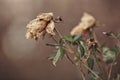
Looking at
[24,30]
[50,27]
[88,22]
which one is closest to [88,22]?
[88,22]

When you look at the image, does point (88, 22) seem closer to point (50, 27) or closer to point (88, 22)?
point (88, 22)

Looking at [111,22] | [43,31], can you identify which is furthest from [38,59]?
[43,31]

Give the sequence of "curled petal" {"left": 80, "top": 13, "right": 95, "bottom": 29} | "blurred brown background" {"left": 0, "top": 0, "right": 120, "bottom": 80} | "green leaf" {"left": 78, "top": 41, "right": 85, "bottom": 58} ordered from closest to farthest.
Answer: "curled petal" {"left": 80, "top": 13, "right": 95, "bottom": 29} → "green leaf" {"left": 78, "top": 41, "right": 85, "bottom": 58} → "blurred brown background" {"left": 0, "top": 0, "right": 120, "bottom": 80}

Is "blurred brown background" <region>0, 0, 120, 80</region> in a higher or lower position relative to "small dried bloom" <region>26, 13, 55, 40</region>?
lower

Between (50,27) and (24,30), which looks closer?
(50,27)

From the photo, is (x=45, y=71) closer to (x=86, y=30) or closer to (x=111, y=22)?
(x=111, y=22)

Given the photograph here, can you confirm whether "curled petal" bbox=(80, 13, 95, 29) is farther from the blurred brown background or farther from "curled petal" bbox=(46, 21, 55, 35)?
the blurred brown background

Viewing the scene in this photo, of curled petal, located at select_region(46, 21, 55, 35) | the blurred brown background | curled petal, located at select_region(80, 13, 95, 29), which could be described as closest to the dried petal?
curled petal, located at select_region(80, 13, 95, 29)

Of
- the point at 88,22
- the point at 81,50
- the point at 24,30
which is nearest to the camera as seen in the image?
the point at 88,22
